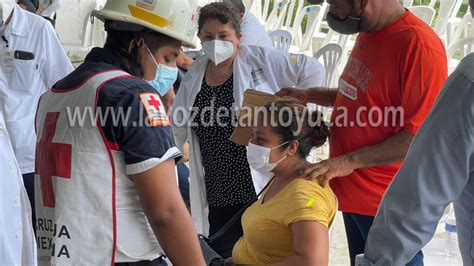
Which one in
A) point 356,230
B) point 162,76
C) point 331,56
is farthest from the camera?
point 331,56

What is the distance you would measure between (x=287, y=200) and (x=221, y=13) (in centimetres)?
112

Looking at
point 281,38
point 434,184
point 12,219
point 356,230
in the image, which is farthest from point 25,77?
point 281,38

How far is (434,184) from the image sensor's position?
1.26m

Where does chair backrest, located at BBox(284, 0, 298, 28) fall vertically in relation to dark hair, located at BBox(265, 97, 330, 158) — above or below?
below

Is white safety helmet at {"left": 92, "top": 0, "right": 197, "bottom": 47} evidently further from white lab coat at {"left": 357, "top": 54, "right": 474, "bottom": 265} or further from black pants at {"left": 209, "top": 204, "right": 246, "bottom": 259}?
black pants at {"left": 209, "top": 204, "right": 246, "bottom": 259}

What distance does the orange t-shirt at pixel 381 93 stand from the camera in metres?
1.97

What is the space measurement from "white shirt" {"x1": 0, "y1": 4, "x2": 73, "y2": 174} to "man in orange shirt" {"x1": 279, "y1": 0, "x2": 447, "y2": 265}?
4.73ft

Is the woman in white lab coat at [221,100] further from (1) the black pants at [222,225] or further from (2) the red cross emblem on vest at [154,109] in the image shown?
(2) the red cross emblem on vest at [154,109]

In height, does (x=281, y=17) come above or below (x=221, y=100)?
below

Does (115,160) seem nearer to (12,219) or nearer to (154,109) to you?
(154,109)

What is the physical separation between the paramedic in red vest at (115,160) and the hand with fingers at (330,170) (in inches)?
25.8

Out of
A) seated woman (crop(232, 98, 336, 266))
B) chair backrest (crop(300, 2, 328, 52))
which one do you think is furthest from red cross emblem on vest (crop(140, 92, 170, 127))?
chair backrest (crop(300, 2, 328, 52))

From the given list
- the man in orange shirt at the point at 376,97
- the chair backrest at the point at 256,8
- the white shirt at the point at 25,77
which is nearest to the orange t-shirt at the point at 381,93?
the man in orange shirt at the point at 376,97

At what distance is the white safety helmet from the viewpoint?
5.35ft
